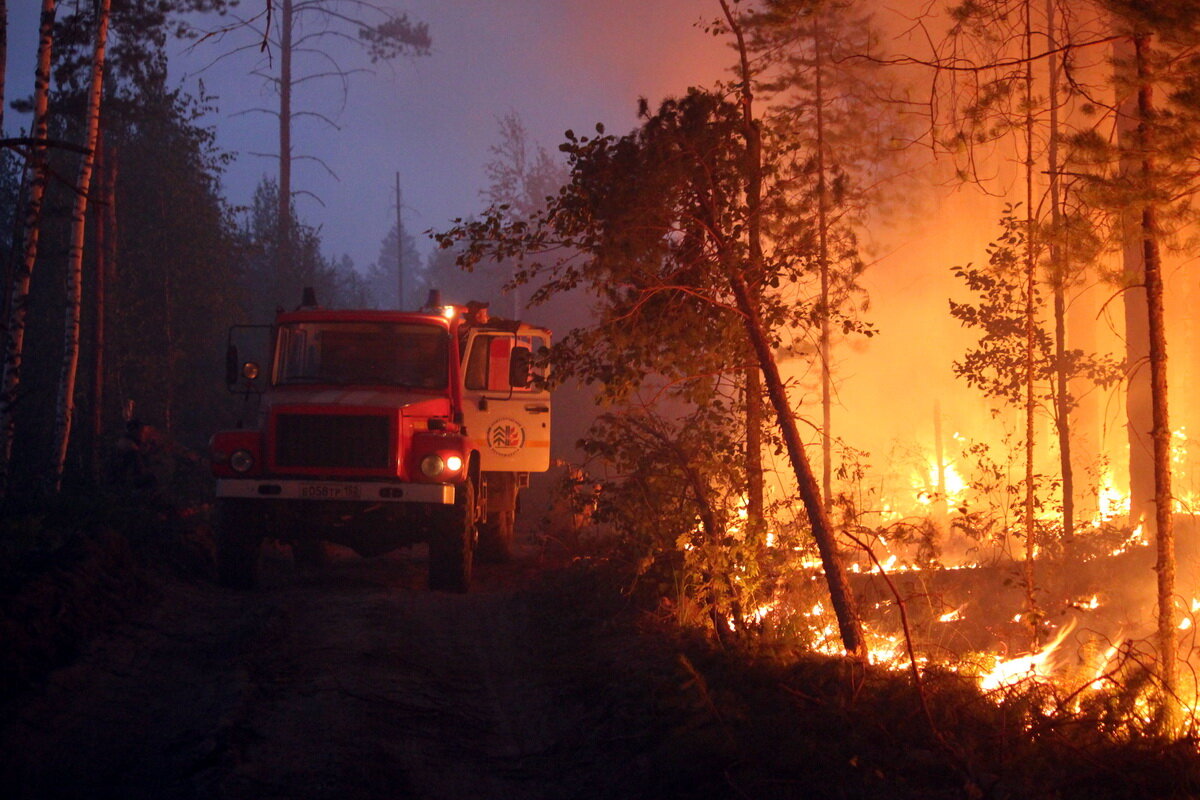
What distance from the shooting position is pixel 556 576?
1157cm

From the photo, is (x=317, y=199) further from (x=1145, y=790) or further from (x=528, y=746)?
(x=1145, y=790)

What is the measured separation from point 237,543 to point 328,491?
1.27 metres

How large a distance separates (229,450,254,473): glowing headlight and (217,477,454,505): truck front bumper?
13 centimetres

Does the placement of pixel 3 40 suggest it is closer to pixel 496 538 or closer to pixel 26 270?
pixel 26 270

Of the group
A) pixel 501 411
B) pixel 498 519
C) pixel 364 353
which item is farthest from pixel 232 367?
pixel 498 519

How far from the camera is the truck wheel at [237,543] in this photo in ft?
33.0

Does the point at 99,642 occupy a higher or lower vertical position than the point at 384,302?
lower

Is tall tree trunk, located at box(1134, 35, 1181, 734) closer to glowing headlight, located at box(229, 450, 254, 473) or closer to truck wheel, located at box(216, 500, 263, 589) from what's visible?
glowing headlight, located at box(229, 450, 254, 473)

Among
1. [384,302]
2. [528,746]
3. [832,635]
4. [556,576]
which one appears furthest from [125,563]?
[384,302]

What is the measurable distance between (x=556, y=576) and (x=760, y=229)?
17.1 ft

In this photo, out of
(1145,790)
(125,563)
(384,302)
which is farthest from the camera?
(384,302)

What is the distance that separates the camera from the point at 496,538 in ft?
45.2

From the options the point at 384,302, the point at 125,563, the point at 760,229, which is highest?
the point at 384,302

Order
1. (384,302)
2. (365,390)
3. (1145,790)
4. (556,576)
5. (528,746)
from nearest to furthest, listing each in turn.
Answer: (1145,790) → (528,746) → (365,390) → (556,576) → (384,302)
